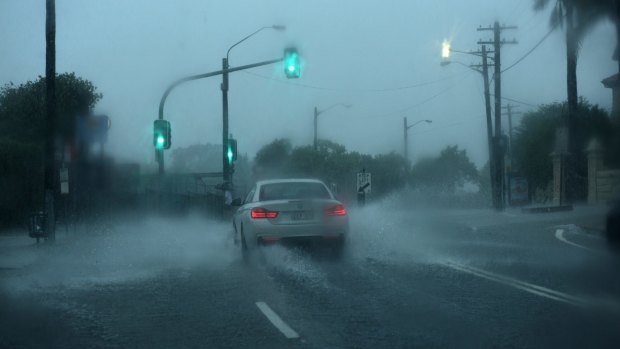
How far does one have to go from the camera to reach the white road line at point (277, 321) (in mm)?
8195

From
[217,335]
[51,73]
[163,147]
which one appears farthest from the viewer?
[163,147]

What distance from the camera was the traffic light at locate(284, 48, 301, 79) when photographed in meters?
22.7

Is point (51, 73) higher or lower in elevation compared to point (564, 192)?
Answer: higher

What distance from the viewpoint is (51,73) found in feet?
66.4

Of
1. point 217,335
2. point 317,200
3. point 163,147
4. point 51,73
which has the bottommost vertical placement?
point 217,335

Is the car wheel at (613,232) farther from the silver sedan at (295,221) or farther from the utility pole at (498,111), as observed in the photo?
the utility pole at (498,111)

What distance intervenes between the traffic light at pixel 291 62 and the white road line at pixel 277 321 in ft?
43.8

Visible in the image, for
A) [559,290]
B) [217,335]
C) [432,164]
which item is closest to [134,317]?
[217,335]

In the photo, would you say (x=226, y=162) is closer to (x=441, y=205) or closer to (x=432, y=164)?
(x=441, y=205)

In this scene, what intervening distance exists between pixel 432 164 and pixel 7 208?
37620 millimetres

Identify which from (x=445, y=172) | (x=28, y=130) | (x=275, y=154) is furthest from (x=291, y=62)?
(x=445, y=172)

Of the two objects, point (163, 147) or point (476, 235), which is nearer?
point (476, 235)

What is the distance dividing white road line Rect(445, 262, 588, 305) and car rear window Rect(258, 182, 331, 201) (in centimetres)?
315

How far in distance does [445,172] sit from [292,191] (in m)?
47.7
